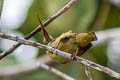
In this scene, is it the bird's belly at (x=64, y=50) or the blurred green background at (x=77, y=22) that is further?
the blurred green background at (x=77, y=22)

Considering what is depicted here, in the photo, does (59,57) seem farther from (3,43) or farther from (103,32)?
(3,43)

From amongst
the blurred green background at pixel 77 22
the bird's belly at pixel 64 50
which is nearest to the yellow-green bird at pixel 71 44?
the bird's belly at pixel 64 50

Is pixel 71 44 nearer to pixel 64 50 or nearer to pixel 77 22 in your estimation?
pixel 64 50

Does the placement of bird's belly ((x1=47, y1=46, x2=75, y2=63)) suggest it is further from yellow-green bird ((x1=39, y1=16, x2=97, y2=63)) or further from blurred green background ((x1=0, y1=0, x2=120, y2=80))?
blurred green background ((x1=0, y1=0, x2=120, y2=80))

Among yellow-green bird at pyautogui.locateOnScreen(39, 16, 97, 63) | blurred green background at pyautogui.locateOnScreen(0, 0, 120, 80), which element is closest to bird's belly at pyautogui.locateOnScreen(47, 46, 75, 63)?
yellow-green bird at pyautogui.locateOnScreen(39, 16, 97, 63)

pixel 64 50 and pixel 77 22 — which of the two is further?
pixel 77 22

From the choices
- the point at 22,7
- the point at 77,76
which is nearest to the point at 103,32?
the point at 77,76

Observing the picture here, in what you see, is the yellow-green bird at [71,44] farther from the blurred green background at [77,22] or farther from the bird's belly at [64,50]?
the blurred green background at [77,22]

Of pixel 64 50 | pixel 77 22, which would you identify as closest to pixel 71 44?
pixel 64 50
